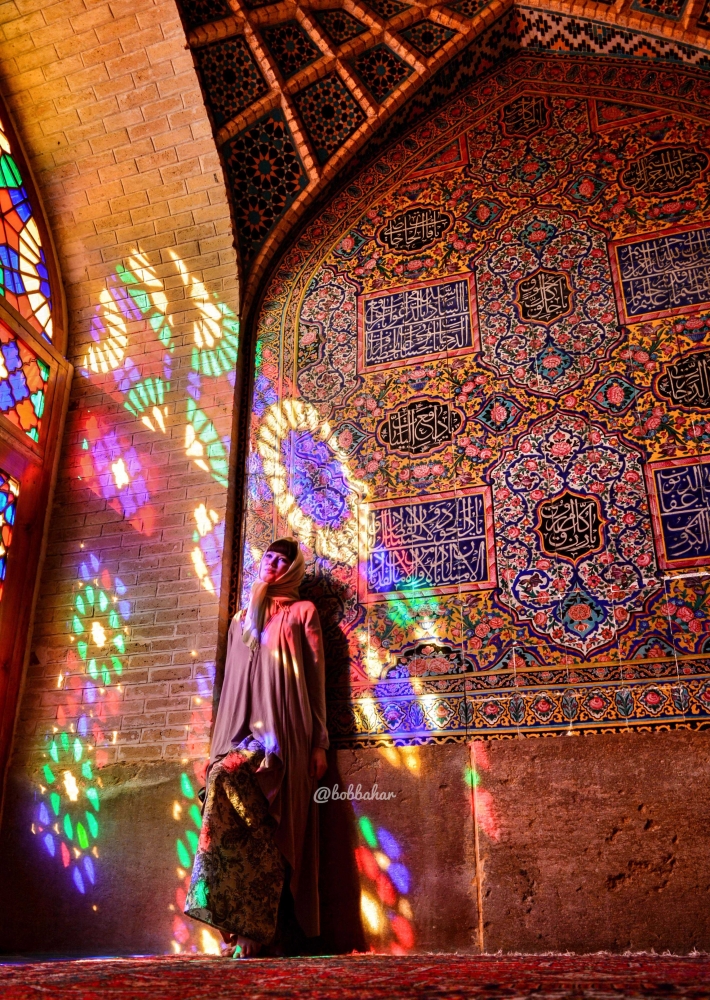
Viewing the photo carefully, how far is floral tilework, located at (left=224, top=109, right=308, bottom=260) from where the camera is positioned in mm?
5496

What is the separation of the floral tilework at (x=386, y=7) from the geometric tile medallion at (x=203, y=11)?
87 cm

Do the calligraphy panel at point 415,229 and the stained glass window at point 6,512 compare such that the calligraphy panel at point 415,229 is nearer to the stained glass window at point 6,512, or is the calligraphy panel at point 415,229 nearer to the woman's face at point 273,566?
the woman's face at point 273,566

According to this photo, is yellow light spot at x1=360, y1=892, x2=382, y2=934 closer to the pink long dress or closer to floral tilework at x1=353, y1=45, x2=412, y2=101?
the pink long dress

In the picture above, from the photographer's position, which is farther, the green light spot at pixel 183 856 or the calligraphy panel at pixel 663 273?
the calligraphy panel at pixel 663 273

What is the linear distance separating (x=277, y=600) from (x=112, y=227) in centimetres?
281

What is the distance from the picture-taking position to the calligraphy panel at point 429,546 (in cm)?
427

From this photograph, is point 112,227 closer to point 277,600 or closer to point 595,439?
point 277,600

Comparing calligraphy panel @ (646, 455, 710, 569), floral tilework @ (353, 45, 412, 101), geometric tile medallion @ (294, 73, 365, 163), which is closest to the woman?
calligraphy panel @ (646, 455, 710, 569)

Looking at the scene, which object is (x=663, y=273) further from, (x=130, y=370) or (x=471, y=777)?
(x=130, y=370)

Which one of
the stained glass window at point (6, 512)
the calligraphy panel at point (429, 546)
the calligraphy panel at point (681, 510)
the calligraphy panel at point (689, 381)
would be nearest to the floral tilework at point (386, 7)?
the calligraphy panel at point (689, 381)

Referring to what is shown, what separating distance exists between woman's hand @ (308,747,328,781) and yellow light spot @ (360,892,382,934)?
53 centimetres

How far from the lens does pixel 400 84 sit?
5406mm

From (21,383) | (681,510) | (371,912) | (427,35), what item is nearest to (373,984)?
(371,912)

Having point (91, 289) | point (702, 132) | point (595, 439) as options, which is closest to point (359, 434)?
point (595, 439)
